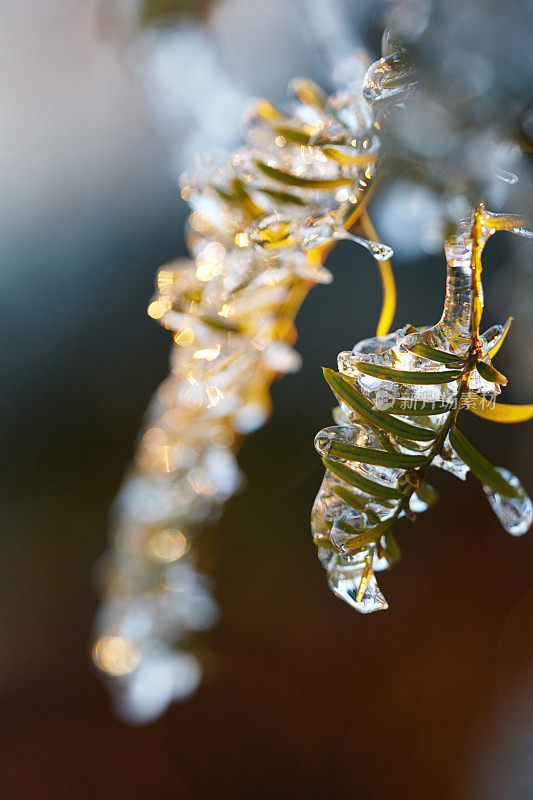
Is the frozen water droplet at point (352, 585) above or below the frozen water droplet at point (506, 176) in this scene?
below

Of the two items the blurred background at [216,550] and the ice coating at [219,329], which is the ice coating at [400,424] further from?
the blurred background at [216,550]

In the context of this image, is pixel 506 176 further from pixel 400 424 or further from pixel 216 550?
pixel 216 550

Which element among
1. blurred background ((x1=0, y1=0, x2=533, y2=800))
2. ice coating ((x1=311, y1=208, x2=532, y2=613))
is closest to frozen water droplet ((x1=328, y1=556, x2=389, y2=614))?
ice coating ((x1=311, y1=208, x2=532, y2=613))

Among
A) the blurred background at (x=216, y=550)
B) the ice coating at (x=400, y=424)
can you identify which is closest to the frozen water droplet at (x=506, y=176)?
the ice coating at (x=400, y=424)

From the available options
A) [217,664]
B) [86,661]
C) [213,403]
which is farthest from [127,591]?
[86,661]

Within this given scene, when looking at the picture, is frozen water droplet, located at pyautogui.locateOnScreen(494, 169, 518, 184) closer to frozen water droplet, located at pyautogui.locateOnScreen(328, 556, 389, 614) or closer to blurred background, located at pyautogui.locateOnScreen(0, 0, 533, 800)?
frozen water droplet, located at pyautogui.locateOnScreen(328, 556, 389, 614)
